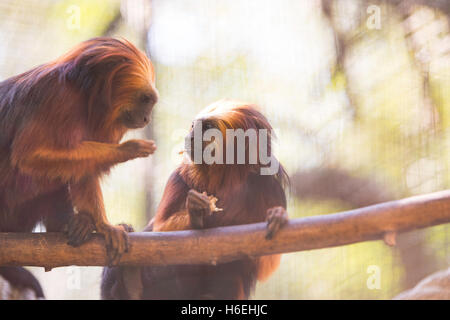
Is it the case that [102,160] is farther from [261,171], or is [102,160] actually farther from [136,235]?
[261,171]

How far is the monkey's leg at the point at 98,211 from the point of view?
1.55 m

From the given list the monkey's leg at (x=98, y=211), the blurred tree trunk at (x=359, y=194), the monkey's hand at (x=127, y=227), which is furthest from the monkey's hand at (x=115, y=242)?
the blurred tree trunk at (x=359, y=194)

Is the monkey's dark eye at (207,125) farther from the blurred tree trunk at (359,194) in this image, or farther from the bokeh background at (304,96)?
the blurred tree trunk at (359,194)

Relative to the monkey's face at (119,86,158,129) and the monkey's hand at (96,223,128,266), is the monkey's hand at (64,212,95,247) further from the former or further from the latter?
the monkey's face at (119,86,158,129)

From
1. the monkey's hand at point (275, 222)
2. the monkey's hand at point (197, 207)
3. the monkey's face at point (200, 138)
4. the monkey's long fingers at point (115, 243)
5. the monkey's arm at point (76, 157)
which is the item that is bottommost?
the monkey's long fingers at point (115, 243)

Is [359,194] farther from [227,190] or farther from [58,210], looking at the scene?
[58,210]

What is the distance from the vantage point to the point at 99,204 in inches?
63.1

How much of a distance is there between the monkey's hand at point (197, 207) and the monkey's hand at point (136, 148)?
0.70 ft

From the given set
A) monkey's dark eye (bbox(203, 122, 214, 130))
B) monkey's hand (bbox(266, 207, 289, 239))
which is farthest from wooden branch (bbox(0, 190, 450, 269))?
monkey's dark eye (bbox(203, 122, 214, 130))

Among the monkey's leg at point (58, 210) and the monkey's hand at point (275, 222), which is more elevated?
the monkey's leg at point (58, 210)

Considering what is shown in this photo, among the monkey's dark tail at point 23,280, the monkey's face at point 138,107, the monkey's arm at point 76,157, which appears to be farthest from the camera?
the monkey's dark tail at point 23,280

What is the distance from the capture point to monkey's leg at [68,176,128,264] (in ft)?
5.08

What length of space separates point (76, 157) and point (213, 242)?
54 cm
